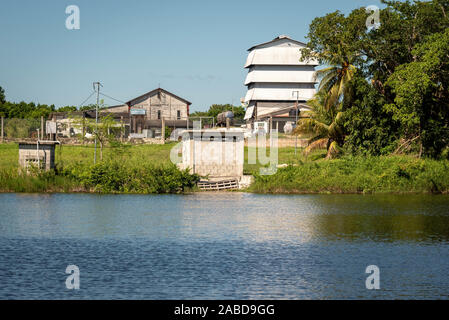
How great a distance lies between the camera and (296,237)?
95.2 feet

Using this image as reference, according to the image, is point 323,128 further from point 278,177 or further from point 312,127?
point 278,177

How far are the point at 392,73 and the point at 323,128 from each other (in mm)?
8093

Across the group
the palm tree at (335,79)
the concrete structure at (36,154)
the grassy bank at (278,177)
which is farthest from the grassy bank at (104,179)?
the palm tree at (335,79)

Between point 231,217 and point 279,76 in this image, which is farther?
point 279,76

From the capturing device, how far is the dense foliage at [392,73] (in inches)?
1756

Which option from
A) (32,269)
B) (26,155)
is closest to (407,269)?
(32,269)

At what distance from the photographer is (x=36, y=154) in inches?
1801

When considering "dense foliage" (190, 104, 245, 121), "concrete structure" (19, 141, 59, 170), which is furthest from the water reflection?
"dense foliage" (190, 104, 245, 121)

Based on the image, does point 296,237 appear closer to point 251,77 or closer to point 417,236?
point 417,236

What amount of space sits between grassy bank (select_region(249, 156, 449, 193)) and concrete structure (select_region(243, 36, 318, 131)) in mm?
61351

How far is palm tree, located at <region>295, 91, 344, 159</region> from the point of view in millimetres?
53594

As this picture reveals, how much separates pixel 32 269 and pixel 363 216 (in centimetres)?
1993

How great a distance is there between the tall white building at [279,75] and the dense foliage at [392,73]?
2195 inches

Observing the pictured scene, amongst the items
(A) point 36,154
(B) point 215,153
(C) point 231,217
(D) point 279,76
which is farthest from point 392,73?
(D) point 279,76
